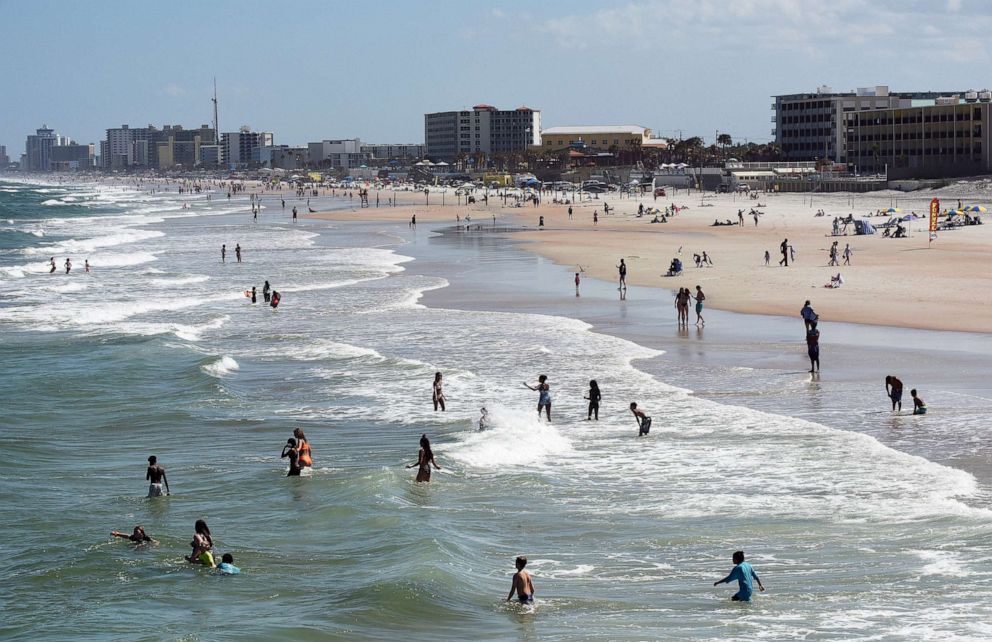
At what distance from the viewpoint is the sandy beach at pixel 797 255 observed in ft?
119

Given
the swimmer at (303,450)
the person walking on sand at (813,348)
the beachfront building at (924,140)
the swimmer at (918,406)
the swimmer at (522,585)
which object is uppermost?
the beachfront building at (924,140)

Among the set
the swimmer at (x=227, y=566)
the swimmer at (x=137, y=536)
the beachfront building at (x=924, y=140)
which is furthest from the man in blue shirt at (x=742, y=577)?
the beachfront building at (x=924, y=140)

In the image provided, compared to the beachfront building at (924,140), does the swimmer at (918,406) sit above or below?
below

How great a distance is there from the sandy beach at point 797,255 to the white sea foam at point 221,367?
15425mm

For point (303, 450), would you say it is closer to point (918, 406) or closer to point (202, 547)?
point (202, 547)

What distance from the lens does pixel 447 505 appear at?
58.0 ft

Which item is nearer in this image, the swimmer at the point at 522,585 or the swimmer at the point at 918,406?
the swimmer at the point at 522,585

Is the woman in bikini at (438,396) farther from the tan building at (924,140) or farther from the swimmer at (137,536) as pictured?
the tan building at (924,140)

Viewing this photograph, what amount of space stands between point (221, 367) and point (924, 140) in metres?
94.8

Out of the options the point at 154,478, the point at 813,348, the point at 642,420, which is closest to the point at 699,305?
the point at 813,348

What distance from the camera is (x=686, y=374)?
87.4 ft

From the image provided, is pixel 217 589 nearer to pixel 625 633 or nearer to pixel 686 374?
pixel 625 633

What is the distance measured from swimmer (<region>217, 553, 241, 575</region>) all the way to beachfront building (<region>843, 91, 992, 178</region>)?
3829 inches

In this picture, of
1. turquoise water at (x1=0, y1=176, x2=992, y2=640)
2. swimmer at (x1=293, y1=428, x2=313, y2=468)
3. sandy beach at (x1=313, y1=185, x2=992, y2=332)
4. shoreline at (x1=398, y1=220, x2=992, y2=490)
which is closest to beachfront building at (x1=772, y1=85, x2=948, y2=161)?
sandy beach at (x1=313, y1=185, x2=992, y2=332)
